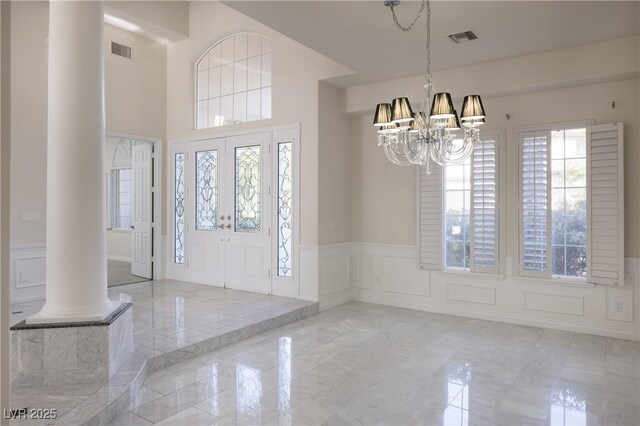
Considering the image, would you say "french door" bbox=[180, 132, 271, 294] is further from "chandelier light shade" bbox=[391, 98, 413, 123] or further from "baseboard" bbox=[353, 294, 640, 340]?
"chandelier light shade" bbox=[391, 98, 413, 123]

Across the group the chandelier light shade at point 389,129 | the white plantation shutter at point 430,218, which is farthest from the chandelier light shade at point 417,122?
the white plantation shutter at point 430,218

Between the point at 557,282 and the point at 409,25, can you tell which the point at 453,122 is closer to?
the point at 409,25

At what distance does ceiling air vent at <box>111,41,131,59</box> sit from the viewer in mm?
6590

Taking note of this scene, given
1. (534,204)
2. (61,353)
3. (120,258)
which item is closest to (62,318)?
(61,353)

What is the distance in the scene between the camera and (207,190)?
6.90 m

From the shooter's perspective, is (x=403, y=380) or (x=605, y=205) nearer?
(x=403, y=380)

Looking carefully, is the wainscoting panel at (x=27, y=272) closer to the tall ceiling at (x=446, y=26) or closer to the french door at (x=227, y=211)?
the french door at (x=227, y=211)

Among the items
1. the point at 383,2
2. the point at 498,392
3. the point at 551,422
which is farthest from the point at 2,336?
the point at 383,2

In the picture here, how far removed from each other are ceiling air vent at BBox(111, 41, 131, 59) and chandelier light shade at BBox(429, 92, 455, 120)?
5500 mm

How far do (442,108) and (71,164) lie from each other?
263cm

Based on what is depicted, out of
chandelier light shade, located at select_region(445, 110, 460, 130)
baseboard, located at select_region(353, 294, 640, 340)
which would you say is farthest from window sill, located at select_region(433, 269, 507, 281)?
chandelier light shade, located at select_region(445, 110, 460, 130)

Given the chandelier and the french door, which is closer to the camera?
the chandelier

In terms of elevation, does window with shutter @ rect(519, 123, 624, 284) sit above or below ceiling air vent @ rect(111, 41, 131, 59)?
below

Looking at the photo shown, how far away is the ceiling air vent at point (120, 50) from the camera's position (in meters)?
6.59
